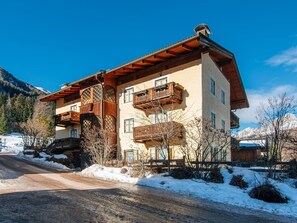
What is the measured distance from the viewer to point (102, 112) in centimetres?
2472

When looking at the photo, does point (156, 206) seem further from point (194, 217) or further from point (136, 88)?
point (136, 88)

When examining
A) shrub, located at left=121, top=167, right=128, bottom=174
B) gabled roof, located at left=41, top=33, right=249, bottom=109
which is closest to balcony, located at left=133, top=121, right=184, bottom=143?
shrub, located at left=121, top=167, right=128, bottom=174

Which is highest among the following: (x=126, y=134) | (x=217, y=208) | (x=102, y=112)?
(x=102, y=112)

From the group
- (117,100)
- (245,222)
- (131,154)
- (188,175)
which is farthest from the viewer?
(117,100)

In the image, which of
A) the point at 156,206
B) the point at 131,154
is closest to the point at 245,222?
the point at 156,206

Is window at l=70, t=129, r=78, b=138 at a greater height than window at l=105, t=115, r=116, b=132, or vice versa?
window at l=105, t=115, r=116, b=132

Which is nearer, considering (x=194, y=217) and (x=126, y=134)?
(x=194, y=217)

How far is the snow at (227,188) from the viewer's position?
423 inches

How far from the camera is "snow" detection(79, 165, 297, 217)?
35.2ft

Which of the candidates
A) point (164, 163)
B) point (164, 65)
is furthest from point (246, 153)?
point (164, 163)

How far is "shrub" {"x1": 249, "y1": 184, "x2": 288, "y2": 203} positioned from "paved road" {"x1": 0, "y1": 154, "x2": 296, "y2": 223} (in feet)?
7.53

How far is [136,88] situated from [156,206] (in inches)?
640

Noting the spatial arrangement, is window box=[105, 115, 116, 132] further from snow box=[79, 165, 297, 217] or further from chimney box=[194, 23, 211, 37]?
chimney box=[194, 23, 211, 37]

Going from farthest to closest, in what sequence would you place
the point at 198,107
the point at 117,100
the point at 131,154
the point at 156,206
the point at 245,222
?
1. the point at 117,100
2. the point at 131,154
3. the point at 198,107
4. the point at 156,206
5. the point at 245,222
